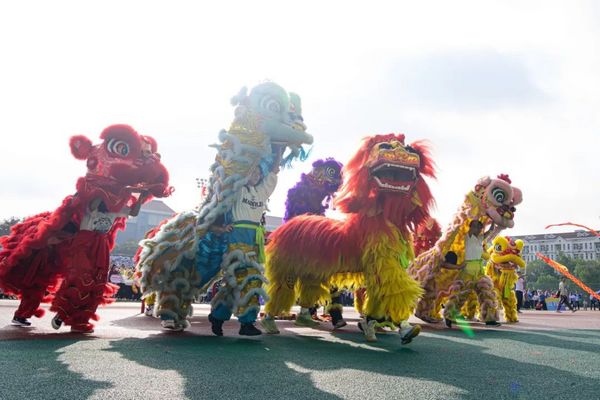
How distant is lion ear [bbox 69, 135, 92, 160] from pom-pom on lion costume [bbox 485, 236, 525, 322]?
695 centimetres

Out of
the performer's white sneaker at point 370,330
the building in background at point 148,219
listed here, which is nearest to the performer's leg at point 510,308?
the performer's white sneaker at point 370,330

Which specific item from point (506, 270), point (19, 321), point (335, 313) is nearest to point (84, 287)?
point (19, 321)

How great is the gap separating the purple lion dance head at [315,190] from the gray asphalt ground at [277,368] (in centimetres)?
298

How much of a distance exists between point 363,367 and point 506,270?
21.8 feet

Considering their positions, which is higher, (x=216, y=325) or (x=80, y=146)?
(x=80, y=146)

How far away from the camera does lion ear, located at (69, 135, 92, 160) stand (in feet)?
13.5

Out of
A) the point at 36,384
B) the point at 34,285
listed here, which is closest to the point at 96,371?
the point at 36,384

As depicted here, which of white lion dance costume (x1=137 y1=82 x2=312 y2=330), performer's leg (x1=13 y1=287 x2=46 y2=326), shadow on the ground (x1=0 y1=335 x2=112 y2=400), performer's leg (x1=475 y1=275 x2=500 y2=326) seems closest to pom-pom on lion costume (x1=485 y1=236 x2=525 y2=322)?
performer's leg (x1=475 y1=275 x2=500 y2=326)

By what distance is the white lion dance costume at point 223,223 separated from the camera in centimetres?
392

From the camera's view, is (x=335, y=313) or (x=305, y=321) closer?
(x=335, y=313)

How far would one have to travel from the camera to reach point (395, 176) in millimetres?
4176

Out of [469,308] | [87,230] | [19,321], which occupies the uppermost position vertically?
[87,230]

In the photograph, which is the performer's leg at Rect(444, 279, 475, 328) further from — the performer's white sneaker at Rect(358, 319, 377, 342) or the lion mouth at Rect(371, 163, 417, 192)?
the lion mouth at Rect(371, 163, 417, 192)

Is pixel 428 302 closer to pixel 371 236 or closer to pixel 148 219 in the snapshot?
pixel 371 236
